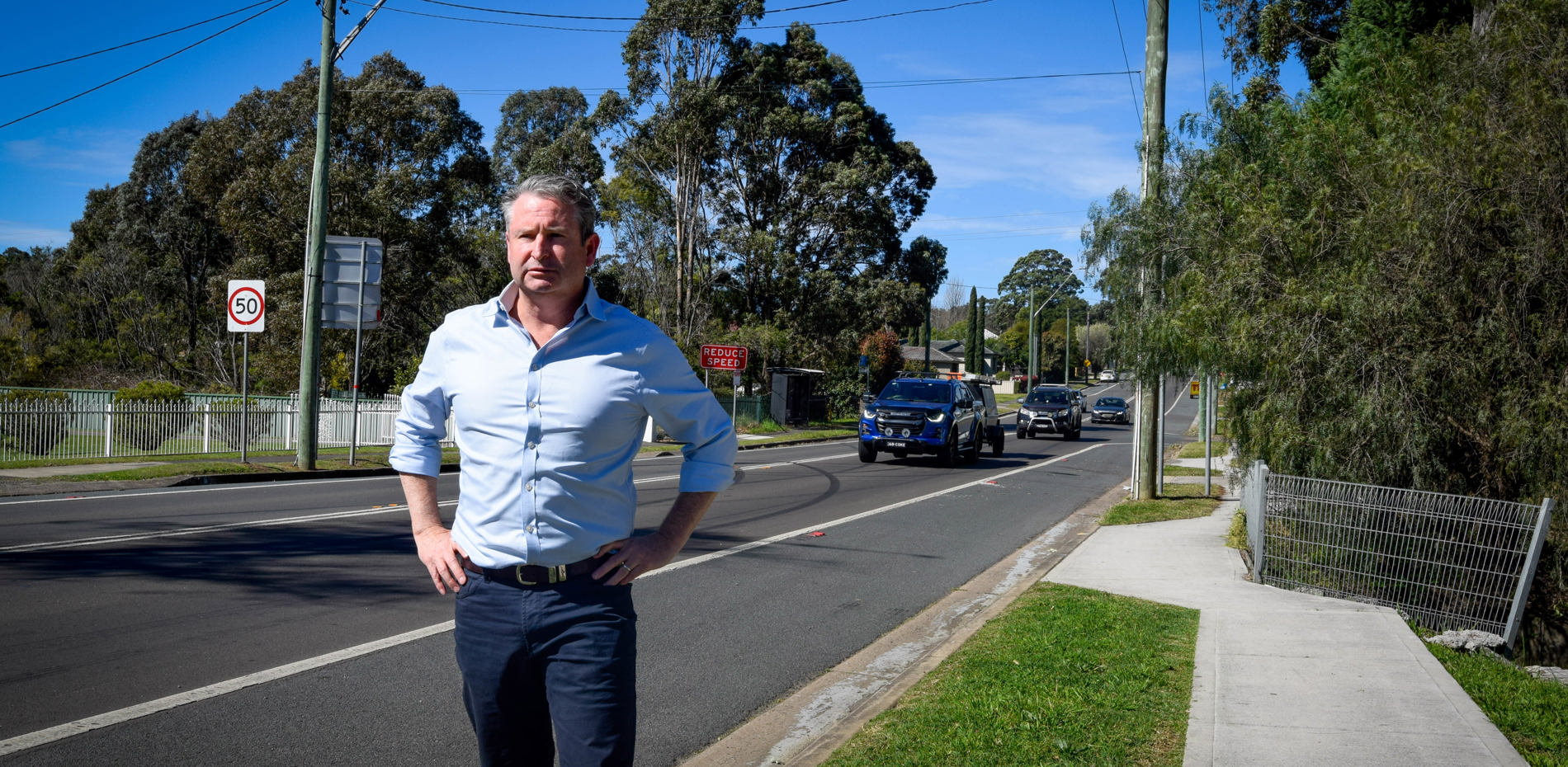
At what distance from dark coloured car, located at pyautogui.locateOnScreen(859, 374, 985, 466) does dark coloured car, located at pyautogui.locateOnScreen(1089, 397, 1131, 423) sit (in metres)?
30.2

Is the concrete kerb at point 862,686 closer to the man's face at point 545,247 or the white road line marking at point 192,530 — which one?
the white road line marking at point 192,530

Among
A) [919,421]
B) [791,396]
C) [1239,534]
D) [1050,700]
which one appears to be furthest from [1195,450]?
[1050,700]

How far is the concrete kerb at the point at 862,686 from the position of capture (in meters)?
4.79

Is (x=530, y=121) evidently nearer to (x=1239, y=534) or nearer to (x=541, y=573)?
(x=1239, y=534)

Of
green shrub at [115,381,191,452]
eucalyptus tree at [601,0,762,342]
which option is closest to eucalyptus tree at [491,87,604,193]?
eucalyptus tree at [601,0,762,342]

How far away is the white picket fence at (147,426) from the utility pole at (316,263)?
916mm

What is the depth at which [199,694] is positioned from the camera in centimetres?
513

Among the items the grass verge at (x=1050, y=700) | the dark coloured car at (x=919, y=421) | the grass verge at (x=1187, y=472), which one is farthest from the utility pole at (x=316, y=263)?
the grass verge at (x=1187, y=472)

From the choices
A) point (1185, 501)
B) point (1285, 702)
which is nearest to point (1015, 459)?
point (1185, 501)

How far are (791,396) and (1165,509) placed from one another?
24.8m

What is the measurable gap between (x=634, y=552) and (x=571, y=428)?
0.35 metres

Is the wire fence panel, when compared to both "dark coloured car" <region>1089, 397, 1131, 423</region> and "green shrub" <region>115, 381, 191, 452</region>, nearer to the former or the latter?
"green shrub" <region>115, 381, 191, 452</region>

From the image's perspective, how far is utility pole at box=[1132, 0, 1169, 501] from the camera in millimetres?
14109

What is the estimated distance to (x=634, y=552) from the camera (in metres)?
2.68
